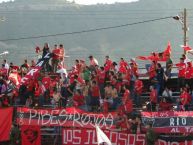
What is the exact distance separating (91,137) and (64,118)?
133 centimetres

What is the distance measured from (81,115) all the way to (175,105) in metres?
3.66

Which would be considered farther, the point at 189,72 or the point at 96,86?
the point at 96,86

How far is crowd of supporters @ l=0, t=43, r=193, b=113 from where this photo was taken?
2205cm

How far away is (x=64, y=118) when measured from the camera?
2209cm

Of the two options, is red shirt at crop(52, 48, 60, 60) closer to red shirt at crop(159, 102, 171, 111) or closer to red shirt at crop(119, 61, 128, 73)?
red shirt at crop(119, 61, 128, 73)

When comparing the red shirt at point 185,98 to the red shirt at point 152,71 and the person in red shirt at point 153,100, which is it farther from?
the red shirt at point 152,71

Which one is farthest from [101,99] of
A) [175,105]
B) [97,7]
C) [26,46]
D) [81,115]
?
[97,7]

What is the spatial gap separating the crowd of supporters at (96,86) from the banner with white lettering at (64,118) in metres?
0.68

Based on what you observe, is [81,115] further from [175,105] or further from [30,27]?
[30,27]

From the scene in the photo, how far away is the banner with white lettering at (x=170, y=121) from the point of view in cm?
2011

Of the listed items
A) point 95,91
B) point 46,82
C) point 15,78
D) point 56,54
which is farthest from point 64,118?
point 56,54

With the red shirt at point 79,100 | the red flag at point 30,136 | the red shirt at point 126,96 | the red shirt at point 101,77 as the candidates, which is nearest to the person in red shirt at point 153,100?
the red shirt at point 126,96

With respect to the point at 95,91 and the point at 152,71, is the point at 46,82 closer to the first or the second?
the point at 95,91

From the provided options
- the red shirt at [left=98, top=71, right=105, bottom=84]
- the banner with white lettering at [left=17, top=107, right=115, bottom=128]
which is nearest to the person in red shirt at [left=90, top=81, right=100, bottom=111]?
the red shirt at [left=98, top=71, right=105, bottom=84]
